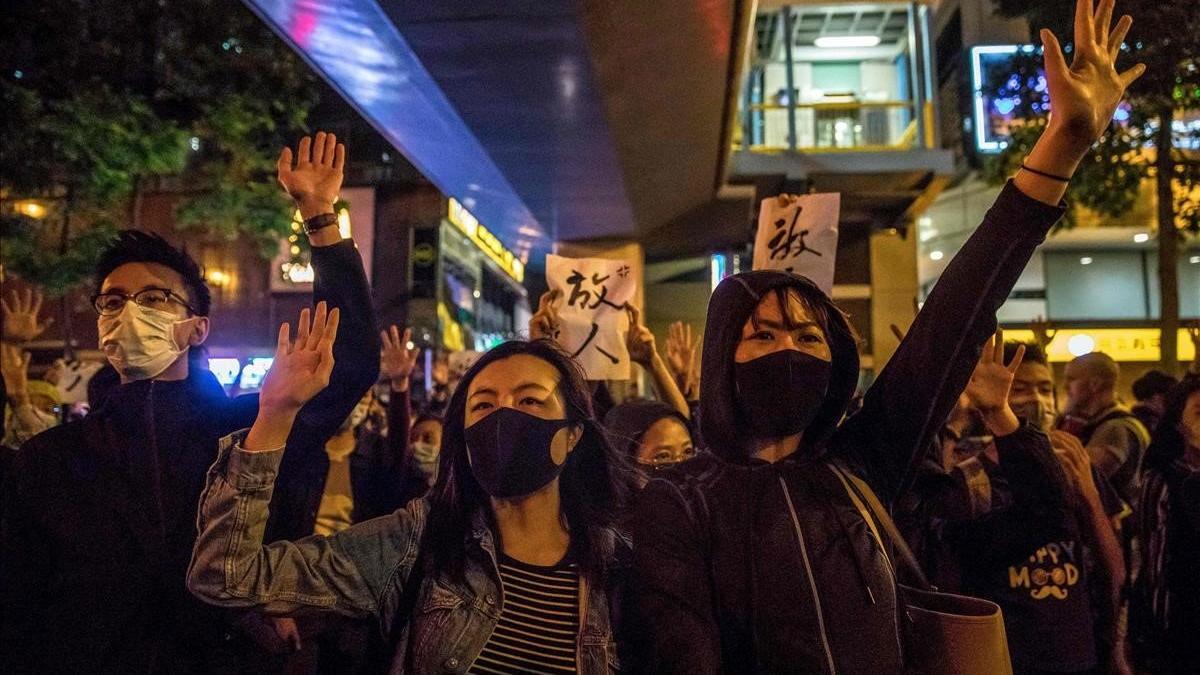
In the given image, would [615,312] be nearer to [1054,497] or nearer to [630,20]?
[630,20]

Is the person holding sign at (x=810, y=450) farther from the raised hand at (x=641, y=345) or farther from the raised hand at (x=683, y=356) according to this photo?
the raised hand at (x=683, y=356)

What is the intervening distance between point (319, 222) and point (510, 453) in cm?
95

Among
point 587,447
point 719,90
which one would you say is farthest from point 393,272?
point 587,447

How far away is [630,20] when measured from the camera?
5.94 m

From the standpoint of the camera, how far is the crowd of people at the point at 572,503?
198cm

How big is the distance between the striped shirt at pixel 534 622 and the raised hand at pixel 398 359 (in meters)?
2.03

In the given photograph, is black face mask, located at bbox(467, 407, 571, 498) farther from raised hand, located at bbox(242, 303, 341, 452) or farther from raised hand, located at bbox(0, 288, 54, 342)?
raised hand, located at bbox(0, 288, 54, 342)

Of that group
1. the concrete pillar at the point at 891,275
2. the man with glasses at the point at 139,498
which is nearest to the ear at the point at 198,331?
the man with glasses at the point at 139,498

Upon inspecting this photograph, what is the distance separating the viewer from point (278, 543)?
2.10m

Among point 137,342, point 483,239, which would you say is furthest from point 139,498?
point 483,239

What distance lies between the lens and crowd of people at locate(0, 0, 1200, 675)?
6.49 feet

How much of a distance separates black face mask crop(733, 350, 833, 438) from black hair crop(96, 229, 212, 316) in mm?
1975

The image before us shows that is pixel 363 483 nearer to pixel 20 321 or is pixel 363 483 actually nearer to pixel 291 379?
pixel 20 321

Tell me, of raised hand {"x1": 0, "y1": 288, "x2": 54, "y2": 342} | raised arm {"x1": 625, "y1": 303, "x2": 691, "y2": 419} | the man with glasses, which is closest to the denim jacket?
the man with glasses
